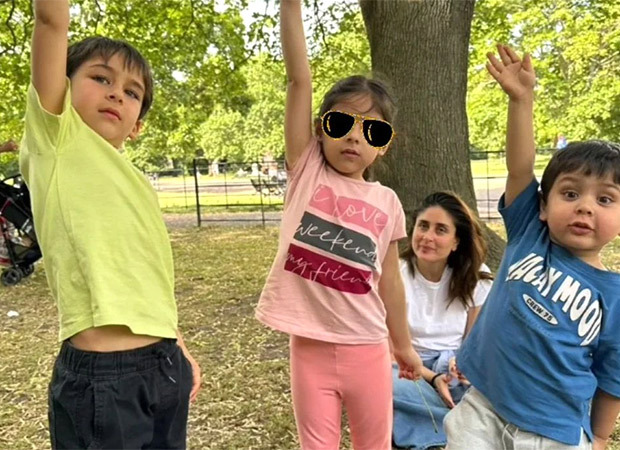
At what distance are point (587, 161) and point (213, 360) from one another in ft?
10.2

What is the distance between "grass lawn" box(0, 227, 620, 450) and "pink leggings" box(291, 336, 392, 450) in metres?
1.07

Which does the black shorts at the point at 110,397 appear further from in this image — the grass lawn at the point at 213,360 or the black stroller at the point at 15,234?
A: the black stroller at the point at 15,234

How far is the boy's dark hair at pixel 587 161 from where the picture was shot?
168 centimetres

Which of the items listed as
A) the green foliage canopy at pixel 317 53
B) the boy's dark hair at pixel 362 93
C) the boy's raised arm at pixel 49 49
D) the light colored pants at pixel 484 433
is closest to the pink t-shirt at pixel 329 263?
the boy's dark hair at pixel 362 93

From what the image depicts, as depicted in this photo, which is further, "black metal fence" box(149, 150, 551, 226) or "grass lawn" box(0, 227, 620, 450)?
"black metal fence" box(149, 150, 551, 226)

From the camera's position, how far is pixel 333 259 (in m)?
1.89

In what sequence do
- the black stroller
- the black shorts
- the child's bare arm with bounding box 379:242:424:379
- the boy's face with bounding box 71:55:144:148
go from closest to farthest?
the black shorts, the boy's face with bounding box 71:55:144:148, the child's bare arm with bounding box 379:242:424:379, the black stroller

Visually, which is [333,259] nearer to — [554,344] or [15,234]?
[554,344]

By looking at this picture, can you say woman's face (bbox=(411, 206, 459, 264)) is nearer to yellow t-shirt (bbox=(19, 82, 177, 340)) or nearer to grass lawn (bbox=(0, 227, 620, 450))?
grass lawn (bbox=(0, 227, 620, 450))

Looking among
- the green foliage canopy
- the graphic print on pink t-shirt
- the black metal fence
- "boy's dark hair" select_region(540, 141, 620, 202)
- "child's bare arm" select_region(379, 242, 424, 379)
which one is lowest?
the black metal fence

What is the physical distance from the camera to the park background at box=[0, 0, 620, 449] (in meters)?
3.68

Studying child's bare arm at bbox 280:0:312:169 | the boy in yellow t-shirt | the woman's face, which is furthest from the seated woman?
the boy in yellow t-shirt

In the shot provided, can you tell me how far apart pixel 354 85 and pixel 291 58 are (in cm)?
25

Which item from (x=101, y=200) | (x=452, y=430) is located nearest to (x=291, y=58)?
(x=101, y=200)
